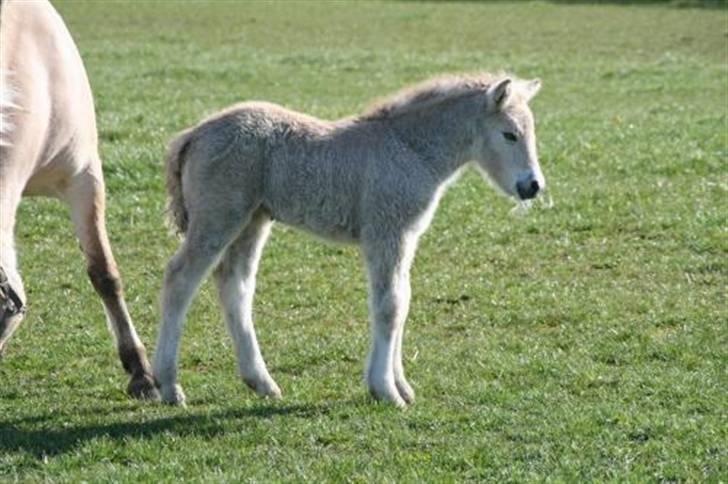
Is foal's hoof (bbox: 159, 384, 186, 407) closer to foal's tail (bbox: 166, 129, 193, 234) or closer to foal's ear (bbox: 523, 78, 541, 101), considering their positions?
foal's tail (bbox: 166, 129, 193, 234)

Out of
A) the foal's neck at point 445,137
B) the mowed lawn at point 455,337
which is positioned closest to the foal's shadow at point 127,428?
the mowed lawn at point 455,337

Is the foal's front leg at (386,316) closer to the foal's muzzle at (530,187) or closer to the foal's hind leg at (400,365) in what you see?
the foal's hind leg at (400,365)

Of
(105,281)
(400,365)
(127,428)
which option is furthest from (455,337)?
(127,428)

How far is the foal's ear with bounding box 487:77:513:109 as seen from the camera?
867 cm

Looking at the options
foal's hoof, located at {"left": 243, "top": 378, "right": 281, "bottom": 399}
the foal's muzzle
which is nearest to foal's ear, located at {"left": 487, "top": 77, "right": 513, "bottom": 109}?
the foal's muzzle

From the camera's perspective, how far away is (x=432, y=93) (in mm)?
8953

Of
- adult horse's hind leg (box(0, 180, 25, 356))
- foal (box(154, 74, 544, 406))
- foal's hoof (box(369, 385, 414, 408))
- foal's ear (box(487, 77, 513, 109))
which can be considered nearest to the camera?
adult horse's hind leg (box(0, 180, 25, 356))

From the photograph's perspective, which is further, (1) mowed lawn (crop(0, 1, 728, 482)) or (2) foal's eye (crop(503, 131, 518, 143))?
(2) foal's eye (crop(503, 131, 518, 143))

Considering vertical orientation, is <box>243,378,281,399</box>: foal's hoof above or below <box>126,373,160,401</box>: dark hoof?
above

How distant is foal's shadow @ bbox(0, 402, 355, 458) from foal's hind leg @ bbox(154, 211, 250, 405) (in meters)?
0.30

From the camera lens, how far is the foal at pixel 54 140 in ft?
26.6

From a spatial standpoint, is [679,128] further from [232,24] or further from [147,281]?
[232,24]

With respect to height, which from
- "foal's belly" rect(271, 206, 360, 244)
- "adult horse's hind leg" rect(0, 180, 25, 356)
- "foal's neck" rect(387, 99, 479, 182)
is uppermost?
"foal's neck" rect(387, 99, 479, 182)

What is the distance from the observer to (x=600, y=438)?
7770 mm
